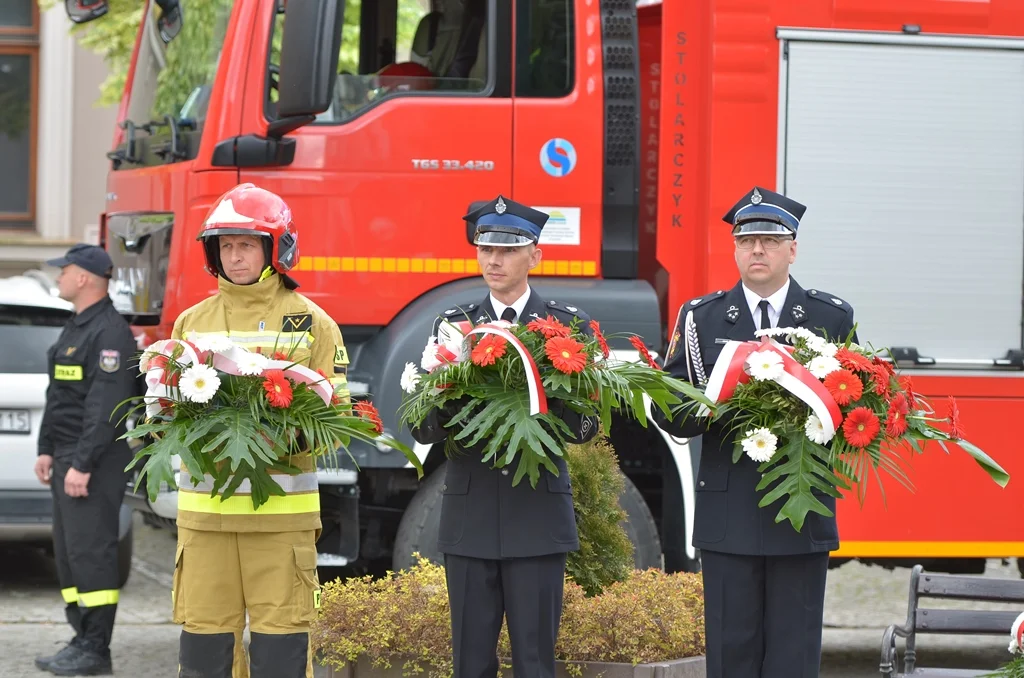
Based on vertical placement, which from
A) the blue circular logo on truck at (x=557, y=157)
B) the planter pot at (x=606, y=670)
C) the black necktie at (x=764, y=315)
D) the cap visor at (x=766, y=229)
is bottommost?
the planter pot at (x=606, y=670)

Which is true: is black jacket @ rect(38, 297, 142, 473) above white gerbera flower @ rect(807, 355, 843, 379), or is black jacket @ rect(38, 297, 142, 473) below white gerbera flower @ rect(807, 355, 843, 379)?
below

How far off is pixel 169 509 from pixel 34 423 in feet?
6.56

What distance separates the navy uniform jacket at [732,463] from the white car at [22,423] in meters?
4.04

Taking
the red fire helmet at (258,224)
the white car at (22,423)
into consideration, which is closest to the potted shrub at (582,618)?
the red fire helmet at (258,224)

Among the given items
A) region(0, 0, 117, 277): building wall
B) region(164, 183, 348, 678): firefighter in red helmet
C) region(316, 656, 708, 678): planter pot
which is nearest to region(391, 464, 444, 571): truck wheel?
region(316, 656, 708, 678): planter pot

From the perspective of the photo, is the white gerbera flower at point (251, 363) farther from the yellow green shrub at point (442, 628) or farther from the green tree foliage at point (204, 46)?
the green tree foliage at point (204, 46)

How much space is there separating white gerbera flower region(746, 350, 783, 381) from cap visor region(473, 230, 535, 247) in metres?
0.83

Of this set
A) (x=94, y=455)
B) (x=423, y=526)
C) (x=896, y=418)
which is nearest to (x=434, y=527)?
(x=423, y=526)

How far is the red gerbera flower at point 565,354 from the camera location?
407 centimetres

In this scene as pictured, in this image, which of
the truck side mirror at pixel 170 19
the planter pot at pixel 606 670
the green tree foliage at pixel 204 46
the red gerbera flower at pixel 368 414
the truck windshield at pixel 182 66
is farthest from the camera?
the truck side mirror at pixel 170 19

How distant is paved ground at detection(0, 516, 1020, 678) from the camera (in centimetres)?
674

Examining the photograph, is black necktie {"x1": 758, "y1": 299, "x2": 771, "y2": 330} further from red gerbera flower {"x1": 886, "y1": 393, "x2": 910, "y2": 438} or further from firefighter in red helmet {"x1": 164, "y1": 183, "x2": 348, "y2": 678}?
firefighter in red helmet {"x1": 164, "y1": 183, "x2": 348, "y2": 678}

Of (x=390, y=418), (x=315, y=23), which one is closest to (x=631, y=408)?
(x=390, y=418)

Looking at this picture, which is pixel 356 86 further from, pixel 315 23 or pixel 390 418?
→ pixel 390 418
